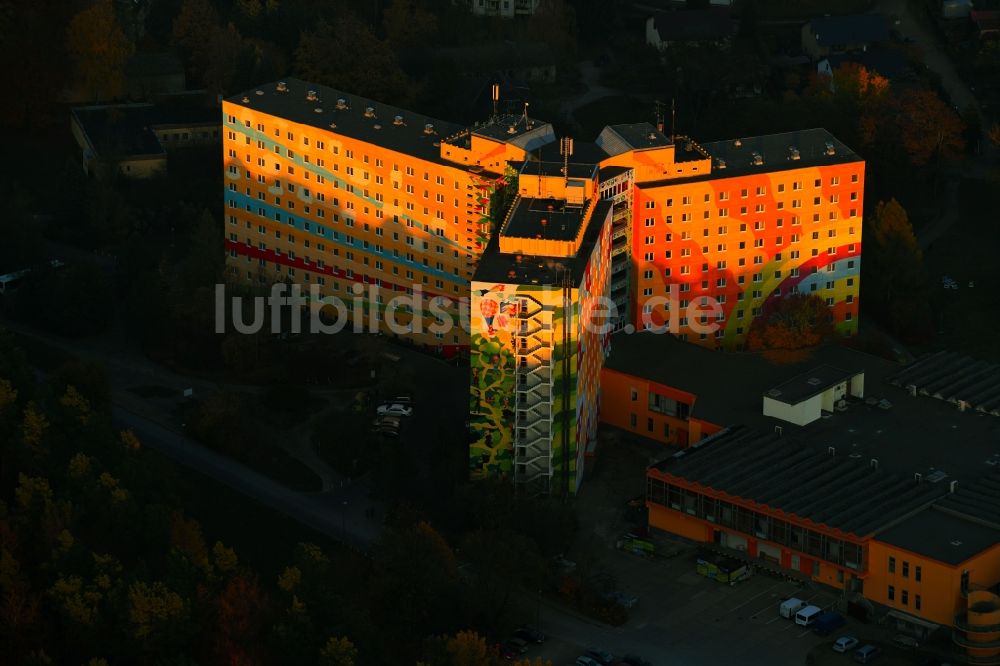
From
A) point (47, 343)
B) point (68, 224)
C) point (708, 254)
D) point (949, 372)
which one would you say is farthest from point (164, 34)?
point (949, 372)

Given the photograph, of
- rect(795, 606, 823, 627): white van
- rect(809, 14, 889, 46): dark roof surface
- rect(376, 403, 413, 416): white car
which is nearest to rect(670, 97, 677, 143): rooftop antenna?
rect(809, 14, 889, 46): dark roof surface

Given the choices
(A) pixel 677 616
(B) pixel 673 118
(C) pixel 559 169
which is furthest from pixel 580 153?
(A) pixel 677 616

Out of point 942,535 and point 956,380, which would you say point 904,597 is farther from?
point 956,380

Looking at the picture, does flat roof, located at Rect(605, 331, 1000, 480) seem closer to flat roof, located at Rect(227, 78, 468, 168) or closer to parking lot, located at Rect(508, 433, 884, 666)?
parking lot, located at Rect(508, 433, 884, 666)

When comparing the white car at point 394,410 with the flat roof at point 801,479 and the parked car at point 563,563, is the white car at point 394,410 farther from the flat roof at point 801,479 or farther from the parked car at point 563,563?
the parked car at point 563,563

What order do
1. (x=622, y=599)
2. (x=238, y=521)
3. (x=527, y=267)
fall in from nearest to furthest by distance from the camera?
(x=622, y=599) < (x=527, y=267) < (x=238, y=521)

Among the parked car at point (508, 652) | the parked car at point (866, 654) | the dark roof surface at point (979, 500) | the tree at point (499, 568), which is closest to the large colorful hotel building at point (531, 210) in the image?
the tree at point (499, 568)

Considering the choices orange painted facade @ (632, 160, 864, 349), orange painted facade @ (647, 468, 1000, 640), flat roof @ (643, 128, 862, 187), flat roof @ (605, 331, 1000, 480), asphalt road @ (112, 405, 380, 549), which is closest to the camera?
orange painted facade @ (647, 468, 1000, 640)
